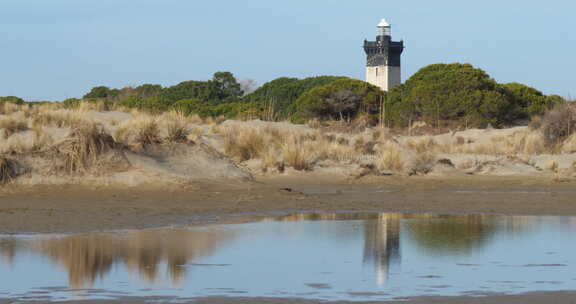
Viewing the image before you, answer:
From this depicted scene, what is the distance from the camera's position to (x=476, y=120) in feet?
143

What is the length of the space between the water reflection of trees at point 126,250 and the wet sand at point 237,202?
3.08ft

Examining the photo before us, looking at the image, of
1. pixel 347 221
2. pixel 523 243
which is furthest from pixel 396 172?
pixel 523 243

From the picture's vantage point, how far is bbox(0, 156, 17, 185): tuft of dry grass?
15258mm

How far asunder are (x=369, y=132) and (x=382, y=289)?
1009 inches

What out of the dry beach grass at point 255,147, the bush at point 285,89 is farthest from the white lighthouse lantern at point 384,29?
the dry beach grass at point 255,147

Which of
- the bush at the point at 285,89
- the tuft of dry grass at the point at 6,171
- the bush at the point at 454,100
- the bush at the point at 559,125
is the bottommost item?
the tuft of dry grass at the point at 6,171

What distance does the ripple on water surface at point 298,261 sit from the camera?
7594 mm

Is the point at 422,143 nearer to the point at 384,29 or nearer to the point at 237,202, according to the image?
the point at 237,202

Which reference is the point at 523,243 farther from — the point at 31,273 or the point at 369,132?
the point at 369,132

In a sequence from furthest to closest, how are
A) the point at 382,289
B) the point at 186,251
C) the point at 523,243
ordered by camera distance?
1. the point at 523,243
2. the point at 186,251
3. the point at 382,289

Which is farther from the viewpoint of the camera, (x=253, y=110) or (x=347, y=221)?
(x=253, y=110)

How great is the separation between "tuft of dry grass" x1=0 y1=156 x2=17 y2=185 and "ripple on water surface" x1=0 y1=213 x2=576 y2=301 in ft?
15.4

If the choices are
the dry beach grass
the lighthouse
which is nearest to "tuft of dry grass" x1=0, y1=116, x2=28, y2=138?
the dry beach grass

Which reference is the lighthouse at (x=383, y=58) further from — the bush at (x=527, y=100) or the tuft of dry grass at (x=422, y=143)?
the tuft of dry grass at (x=422, y=143)
